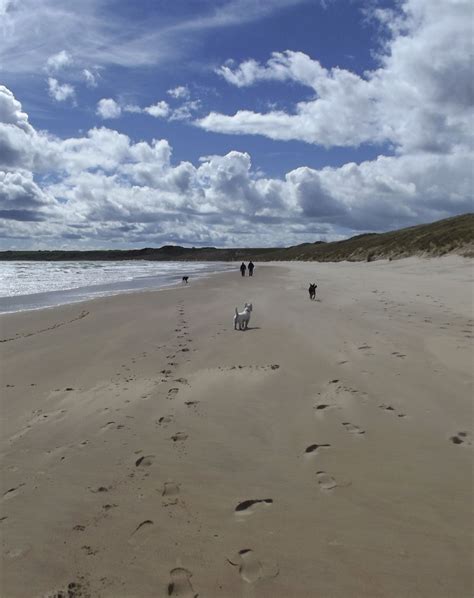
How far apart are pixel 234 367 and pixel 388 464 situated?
446 centimetres

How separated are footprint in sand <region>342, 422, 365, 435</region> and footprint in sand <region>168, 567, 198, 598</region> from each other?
3.00m

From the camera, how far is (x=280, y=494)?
4.15 metres

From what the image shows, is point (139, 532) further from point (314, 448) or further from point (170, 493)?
point (314, 448)

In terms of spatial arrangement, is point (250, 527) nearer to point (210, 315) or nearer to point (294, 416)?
point (294, 416)

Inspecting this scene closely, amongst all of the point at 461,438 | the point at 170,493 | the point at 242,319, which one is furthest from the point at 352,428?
the point at 242,319

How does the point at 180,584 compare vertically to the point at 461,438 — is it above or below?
below

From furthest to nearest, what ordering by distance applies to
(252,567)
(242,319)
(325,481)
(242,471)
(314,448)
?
(242,319), (314,448), (242,471), (325,481), (252,567)

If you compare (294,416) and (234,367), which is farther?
(234,367)

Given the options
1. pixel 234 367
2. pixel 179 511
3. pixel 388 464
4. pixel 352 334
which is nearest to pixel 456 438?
pixel 388 464

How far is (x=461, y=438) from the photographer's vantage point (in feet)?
17.1

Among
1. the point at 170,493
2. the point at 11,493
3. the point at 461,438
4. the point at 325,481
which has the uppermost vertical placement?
the point at 461,438

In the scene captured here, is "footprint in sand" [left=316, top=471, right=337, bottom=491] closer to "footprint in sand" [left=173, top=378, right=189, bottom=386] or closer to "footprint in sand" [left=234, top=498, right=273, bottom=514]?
"footprint in sand" [left=234, top=498, right=273, bottom=514]

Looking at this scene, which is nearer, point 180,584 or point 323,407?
point 180,584

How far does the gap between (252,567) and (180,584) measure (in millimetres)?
568
